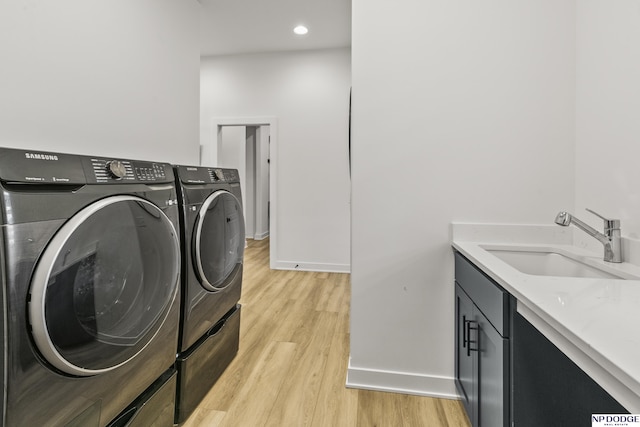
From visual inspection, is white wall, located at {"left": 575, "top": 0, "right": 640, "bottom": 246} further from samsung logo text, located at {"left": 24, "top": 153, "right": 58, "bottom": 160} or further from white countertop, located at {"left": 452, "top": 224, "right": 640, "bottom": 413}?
samsung logo text, located at {"left": 24, "top": 153, "right": 58, "bottom": 160}

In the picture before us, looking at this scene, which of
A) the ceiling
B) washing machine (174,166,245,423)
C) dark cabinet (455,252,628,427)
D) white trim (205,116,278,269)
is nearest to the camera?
dark cabinet (455,252,628,427)

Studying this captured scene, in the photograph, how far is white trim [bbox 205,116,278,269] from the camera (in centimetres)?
407

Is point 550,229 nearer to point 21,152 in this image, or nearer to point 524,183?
point 524,183

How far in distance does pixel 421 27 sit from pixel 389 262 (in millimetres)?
1247

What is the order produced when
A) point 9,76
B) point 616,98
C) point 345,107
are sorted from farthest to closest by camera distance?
point 345,107
point 616,98
point 9,76

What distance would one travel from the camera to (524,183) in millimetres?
1608

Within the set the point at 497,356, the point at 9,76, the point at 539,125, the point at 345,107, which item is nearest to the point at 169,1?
the point at 9,76

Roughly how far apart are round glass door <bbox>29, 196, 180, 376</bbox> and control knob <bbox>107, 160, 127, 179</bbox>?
8 cm

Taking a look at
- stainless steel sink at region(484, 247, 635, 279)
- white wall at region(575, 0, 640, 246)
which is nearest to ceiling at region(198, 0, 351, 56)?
white wall at region(575, 0, 640, 246)

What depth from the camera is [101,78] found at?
163 centimetres

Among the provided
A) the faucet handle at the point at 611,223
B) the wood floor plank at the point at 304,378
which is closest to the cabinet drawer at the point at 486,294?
the faucet handle at the point at 611,223

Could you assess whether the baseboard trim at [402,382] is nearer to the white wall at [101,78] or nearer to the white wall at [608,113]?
the white wall at [608,113]

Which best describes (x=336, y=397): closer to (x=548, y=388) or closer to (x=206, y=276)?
(x=206, y=276)

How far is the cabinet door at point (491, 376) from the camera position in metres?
1.03
